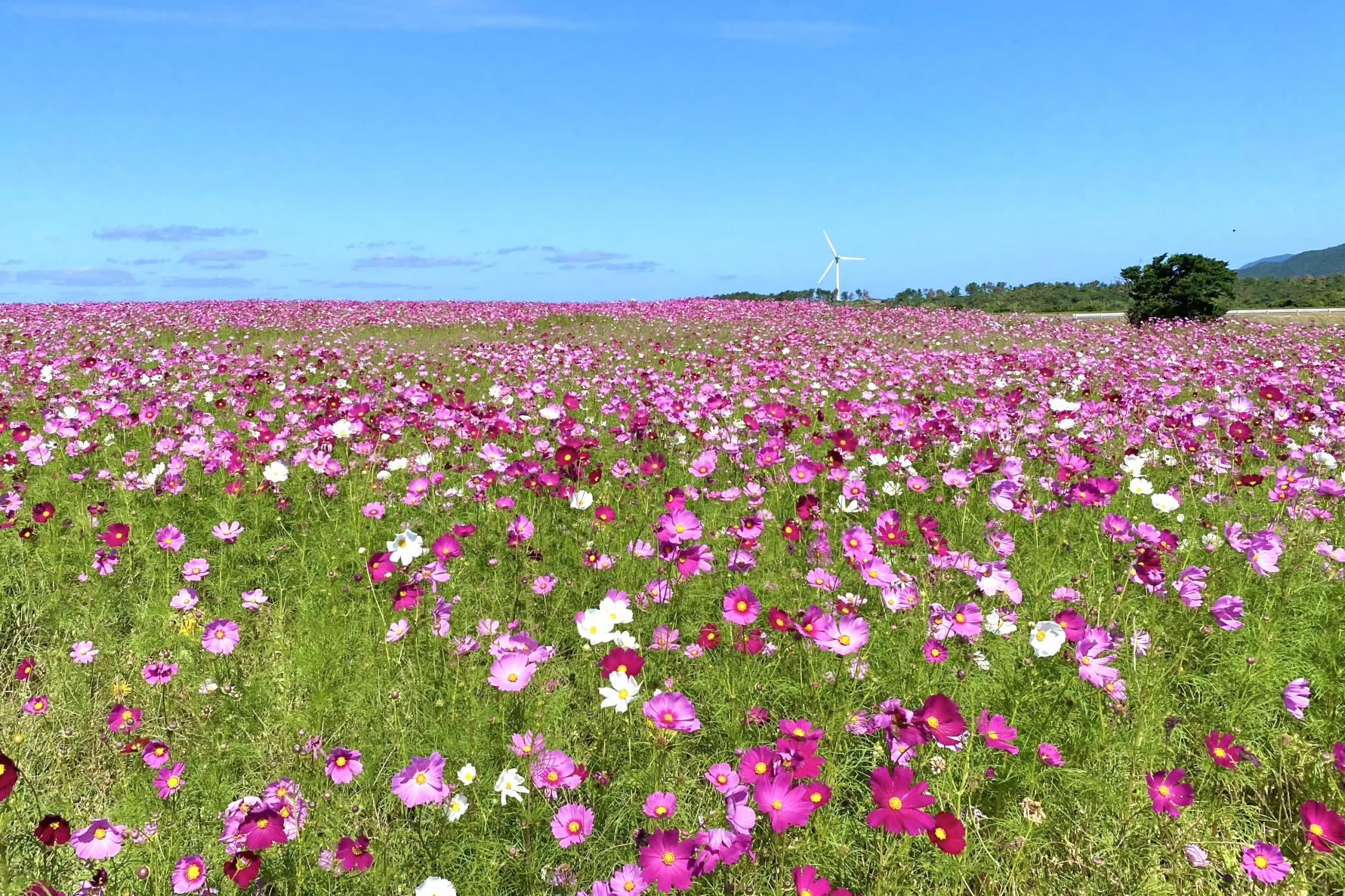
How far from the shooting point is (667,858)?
1.47 metres

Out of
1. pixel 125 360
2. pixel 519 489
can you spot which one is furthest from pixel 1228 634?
pixel 125 360

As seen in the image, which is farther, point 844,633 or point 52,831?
point 844,633

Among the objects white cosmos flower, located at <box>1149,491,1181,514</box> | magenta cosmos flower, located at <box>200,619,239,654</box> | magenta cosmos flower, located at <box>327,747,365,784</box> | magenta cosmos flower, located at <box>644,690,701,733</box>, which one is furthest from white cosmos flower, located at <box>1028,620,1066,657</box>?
magenta cosmos flower, located at <box>200,619,239,654</box>

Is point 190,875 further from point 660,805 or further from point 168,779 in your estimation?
point 660,805

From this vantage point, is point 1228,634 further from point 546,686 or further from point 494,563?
point 494,563

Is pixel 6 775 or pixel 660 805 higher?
pixel 6 775

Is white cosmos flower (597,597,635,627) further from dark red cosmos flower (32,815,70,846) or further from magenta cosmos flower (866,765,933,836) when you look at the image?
dark red cosmos flower (32,815,70,846)

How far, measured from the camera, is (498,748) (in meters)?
2.15

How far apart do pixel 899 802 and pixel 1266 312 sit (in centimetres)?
2696

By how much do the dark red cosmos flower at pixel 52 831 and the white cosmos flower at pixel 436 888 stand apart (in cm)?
67

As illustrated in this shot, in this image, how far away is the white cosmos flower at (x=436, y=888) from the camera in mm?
1443

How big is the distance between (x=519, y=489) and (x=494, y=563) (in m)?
0.93

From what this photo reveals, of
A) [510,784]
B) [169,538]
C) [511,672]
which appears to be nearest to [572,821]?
[510,784]

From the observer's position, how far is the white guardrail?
20.4 metres
